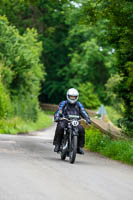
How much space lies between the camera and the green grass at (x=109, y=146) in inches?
572

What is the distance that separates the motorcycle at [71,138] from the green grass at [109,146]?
1761 millimetres

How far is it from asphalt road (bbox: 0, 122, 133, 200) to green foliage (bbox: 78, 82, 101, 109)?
154ft

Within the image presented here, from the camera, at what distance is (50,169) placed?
10891 mm

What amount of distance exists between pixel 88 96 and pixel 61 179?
170ft

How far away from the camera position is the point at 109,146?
15906 mm

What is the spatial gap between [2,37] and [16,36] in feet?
6.19

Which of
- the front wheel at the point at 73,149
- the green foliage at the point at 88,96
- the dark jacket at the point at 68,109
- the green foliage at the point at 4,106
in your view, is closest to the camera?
the front wheel at the point at 73,149

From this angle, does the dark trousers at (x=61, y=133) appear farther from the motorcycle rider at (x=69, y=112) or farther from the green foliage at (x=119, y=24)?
the green foliage at (x=119, y=24)

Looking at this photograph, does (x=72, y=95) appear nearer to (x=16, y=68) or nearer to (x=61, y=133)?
(x=61, y=133)

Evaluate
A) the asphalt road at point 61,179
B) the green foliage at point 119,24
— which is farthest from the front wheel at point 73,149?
the green foliage at point 119,24

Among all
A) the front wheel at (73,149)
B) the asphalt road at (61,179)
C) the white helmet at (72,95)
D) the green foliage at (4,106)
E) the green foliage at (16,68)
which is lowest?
the asphalt road at (61,179)

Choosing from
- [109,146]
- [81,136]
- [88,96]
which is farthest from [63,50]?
[81,136]

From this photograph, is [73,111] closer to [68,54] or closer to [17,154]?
[17,154]

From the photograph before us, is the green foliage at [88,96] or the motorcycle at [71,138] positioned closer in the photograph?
the motorcycle at [71,138]
